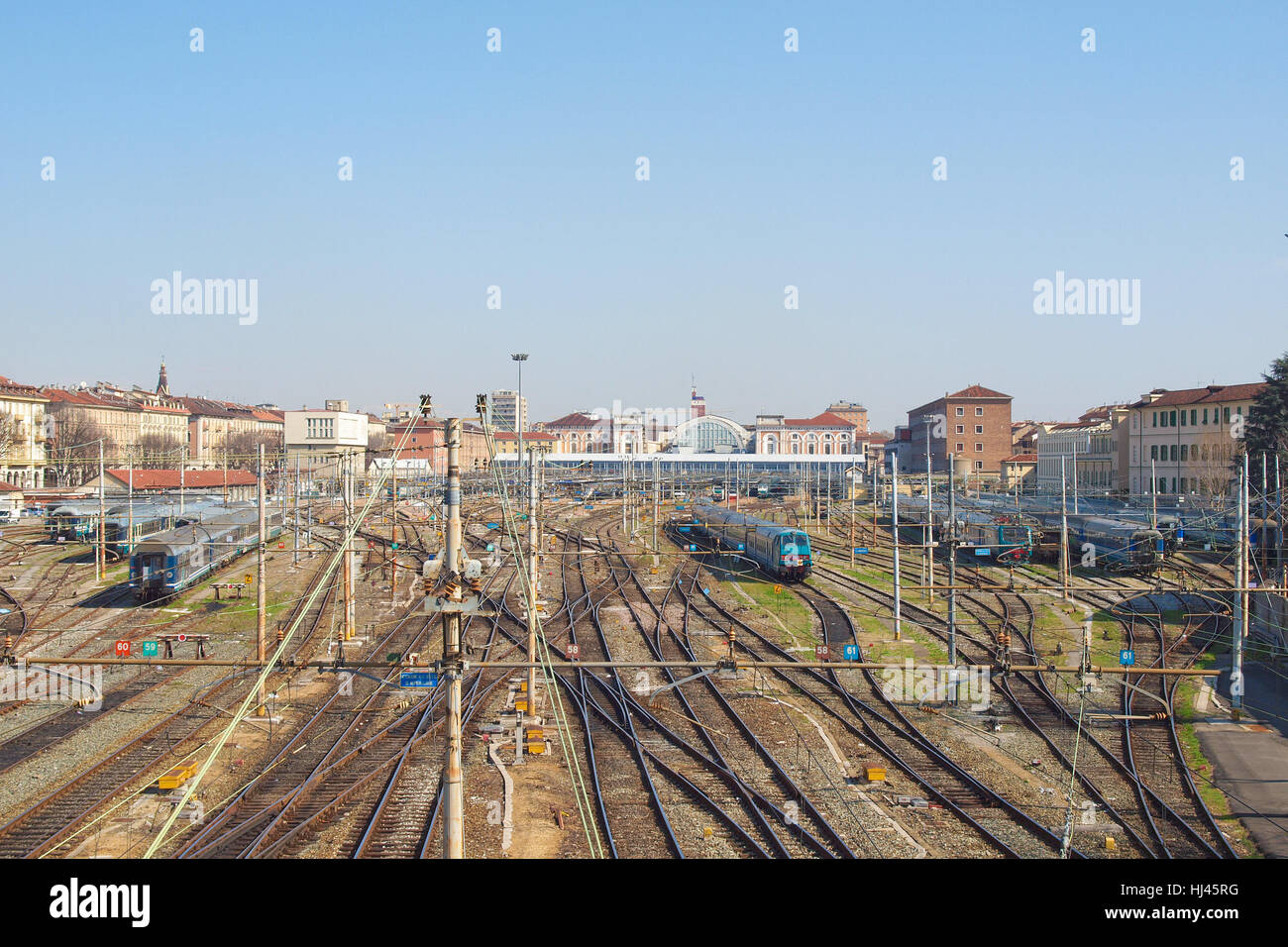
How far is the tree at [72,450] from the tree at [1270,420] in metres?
70.5

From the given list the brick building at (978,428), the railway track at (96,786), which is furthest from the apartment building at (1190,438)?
the railway track at (96,786)

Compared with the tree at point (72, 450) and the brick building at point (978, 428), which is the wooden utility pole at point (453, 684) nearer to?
the tree at point (72, 450)

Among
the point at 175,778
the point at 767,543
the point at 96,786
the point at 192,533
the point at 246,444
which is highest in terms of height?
the point at 246,444

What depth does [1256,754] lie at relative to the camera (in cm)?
1684

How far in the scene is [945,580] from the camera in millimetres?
36906

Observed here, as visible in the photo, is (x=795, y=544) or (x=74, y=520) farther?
(x=74, y=520)

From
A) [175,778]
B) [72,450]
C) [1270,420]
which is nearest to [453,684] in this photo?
[175,778]

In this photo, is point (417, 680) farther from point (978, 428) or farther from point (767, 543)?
point (978, 428)

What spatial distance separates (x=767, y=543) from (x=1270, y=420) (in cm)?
2855
